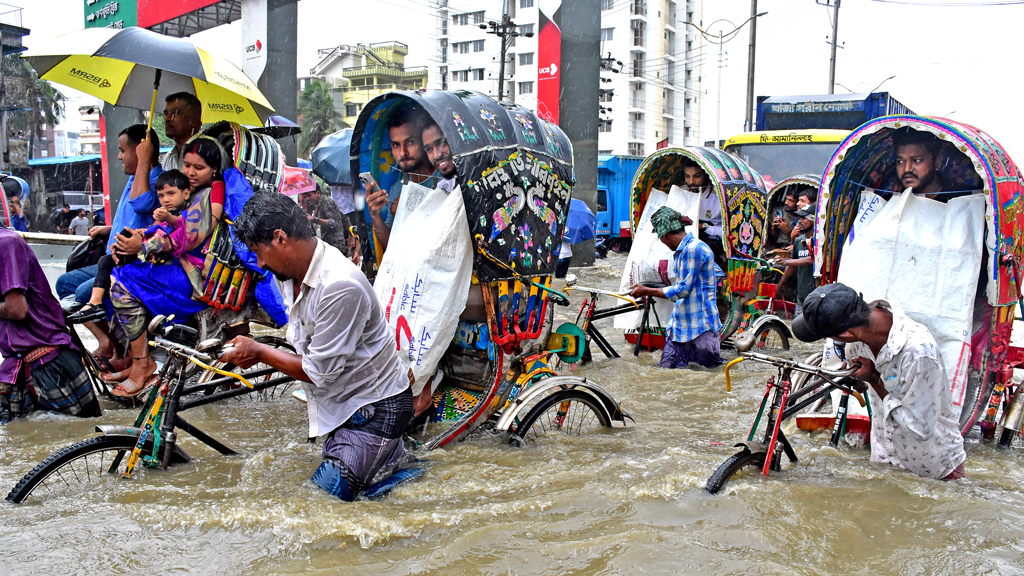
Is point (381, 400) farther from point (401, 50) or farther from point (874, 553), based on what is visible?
point (401, 50)

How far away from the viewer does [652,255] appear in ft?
23.3

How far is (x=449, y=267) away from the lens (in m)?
3.76

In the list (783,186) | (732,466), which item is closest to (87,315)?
(732,466)

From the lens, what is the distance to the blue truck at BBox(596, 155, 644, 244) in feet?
73.9

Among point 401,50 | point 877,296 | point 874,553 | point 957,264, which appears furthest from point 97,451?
point 401,50

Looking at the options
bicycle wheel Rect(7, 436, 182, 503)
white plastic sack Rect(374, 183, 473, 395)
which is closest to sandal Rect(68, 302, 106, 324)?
bicycle wheel Rect(7, 436, 182, 503)

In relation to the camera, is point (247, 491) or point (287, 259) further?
point (247, 491)

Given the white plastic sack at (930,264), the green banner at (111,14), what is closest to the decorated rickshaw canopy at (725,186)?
the white plastic sack at (930,264)

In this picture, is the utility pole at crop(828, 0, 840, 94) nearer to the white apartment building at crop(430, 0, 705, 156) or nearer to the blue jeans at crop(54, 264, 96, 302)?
the white apartment building at crop(430, 0, 705, 156)

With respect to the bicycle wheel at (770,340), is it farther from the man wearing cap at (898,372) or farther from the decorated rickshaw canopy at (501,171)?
the decorated rickshaw canopy at (501,171)

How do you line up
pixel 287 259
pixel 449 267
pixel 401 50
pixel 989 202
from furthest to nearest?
pixel 401 50
pixel 989 202
pixel 449 267
pixel 287 259

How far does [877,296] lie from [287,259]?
11.4 ft

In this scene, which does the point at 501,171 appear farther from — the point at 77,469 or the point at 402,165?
the point at 77,469

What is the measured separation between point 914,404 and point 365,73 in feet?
191
